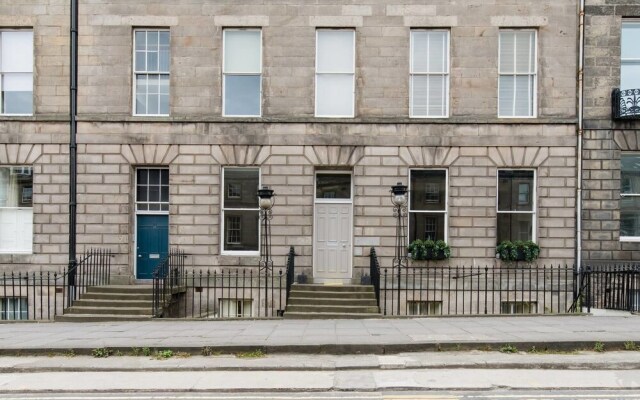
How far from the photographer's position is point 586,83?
13742 millimetres

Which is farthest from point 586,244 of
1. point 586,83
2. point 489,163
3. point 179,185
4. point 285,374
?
point 179,185

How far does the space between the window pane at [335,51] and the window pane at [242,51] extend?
71.5 inches

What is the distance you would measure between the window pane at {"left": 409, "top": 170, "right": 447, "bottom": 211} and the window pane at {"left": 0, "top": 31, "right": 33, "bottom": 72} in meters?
11.7

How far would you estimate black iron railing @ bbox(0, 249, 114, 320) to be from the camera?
13.4 meters

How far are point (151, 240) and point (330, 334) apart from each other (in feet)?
23.5

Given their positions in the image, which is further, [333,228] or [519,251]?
[333,228]

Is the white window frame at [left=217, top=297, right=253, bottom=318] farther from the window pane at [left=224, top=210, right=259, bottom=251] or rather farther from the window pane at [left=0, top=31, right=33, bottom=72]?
the window pane at [left=0, top=31, right=33, bottom=72]

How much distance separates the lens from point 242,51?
14.2m

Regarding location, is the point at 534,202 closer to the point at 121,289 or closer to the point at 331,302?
the point at 331,302

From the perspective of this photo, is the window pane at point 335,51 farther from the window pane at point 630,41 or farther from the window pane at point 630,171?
the window pane at point 630,171

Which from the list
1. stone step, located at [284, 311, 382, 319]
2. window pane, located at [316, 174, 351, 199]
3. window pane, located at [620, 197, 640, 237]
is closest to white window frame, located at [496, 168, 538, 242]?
window pane, located at [620, 197, 640, 237]

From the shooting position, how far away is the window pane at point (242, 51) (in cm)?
1413

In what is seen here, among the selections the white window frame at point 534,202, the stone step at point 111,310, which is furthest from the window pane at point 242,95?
the white window frame at point 534,202

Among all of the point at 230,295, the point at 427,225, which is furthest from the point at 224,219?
the point at 427,225
